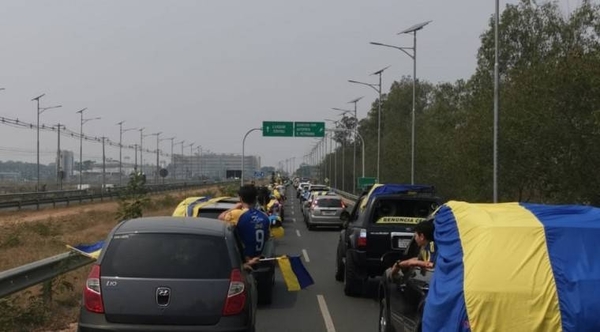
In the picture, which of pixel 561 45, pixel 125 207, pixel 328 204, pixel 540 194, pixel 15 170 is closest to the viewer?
pixel 125 207

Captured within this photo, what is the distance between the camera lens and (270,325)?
973cm

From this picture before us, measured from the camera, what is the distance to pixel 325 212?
102 ft

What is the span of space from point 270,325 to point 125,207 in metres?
10.7

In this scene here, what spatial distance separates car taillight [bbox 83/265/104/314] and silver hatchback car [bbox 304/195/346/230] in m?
24.6

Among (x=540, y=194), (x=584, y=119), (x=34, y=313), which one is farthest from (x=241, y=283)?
(x=540, y=194)

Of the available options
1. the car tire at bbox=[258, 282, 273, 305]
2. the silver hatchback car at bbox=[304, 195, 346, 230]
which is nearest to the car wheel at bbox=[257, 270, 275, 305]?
the car tire at bbox=[258, 282, 273, 305]

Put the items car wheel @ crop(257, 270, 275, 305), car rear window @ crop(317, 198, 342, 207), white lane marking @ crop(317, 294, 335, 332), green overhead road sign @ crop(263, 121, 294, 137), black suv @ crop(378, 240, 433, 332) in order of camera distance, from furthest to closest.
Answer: green overhead road sign @ crop(263, 121, 294, 137) → car rear window @ crop(317, 198, 342, 207) → car wheel @ crop(257, 270, 275, 305) → white lane marking @ crop(317, 294, 335, 332) → black suv @ crop(378, 240, 433, 332)

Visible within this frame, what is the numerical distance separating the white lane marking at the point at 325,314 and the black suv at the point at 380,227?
1.80ft

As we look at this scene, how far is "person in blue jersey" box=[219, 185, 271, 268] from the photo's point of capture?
28.8 feet

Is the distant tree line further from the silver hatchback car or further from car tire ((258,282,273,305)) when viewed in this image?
car tire ((258,282,273,305))

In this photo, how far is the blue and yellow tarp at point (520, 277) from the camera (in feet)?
14.9

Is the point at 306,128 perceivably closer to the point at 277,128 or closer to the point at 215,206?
the point at 277,128

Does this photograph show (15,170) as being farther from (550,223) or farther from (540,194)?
(550,223)

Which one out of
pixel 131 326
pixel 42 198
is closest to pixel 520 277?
pixel 131 326
